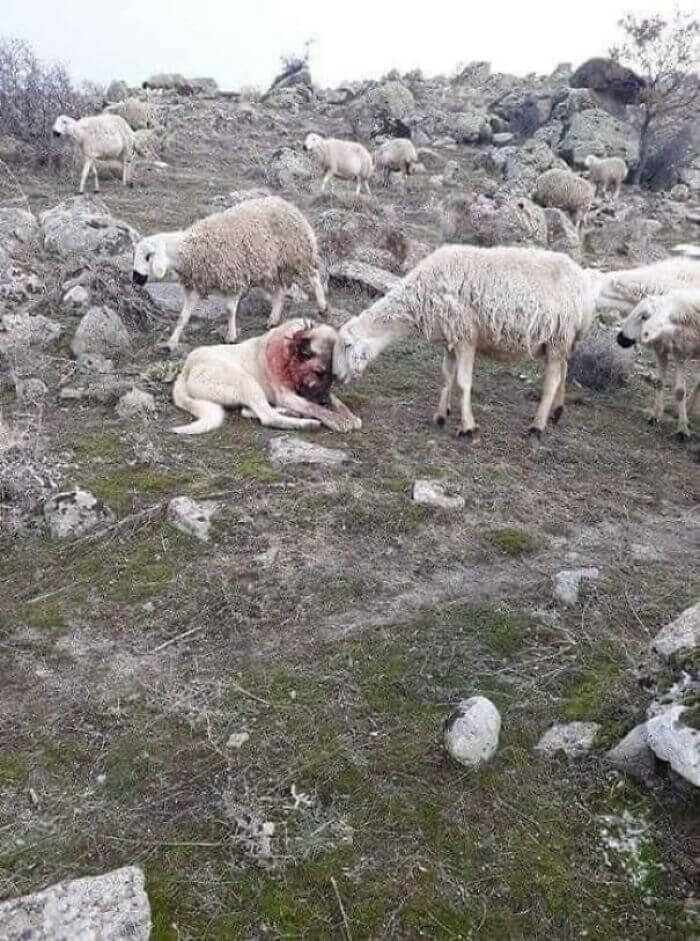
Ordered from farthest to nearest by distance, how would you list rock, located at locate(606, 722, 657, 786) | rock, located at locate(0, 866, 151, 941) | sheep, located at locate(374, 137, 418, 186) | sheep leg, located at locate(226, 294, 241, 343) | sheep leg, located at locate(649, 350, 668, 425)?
sheep, located at locate(374, 137, 418, 186) < sheep leg, located at locate(226, 294, 241, 343) < sheep leg, located at locate(649, 350, 668, 425) < rock, located at locate(606, 722, 657, 786) < rock, located at locate(0, 866, 151, 941)

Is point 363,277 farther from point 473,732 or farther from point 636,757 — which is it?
point 636,757

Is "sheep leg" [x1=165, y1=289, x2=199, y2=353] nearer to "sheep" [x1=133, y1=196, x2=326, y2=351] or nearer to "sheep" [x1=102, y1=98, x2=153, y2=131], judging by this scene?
"sheep" [x1=133, y1=196, x2=326, y2=351]

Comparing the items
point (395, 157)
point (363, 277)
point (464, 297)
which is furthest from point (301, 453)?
point (395, 157)

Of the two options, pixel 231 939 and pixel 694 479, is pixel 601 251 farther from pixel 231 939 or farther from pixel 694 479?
pixel 231 939

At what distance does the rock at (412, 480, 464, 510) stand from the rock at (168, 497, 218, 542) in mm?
1549

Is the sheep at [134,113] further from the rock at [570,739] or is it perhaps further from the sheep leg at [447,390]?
the rock at [570,739]

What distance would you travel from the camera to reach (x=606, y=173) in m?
23.8

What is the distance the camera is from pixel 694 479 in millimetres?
7016

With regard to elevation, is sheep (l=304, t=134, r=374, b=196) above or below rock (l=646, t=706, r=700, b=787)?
above

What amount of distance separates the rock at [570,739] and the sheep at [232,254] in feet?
21.5

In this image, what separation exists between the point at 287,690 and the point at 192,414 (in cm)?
387

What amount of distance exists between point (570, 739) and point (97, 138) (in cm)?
1566

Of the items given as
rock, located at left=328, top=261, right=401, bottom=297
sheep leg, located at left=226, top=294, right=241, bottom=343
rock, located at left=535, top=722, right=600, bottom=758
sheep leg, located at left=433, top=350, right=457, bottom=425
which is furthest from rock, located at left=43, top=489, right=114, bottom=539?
rock, located at left=328, top=261, right=401, bottom=297

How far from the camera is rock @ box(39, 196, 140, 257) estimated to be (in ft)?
35.4
